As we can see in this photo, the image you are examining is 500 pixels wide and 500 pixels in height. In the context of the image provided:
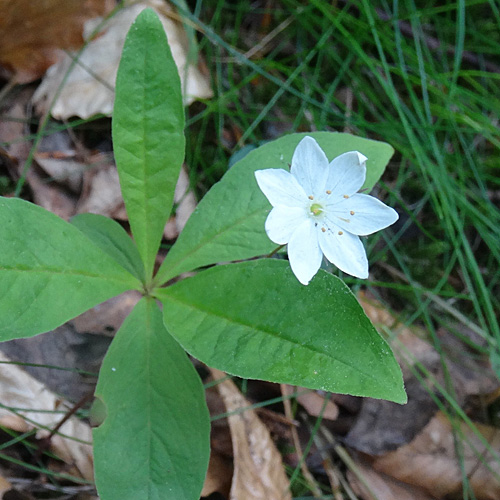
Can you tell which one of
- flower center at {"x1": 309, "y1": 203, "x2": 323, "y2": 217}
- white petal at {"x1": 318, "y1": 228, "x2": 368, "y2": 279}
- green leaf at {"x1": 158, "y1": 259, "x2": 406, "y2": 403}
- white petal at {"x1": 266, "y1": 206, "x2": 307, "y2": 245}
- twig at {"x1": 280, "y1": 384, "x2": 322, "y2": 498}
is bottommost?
twig at {"x1": 280, "y1": 384, "x2": 322, "y2": 498}

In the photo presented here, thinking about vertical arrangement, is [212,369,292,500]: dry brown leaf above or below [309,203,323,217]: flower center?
below

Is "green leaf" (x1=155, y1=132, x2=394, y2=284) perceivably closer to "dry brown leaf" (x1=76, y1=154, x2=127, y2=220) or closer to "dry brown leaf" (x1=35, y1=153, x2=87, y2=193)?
"dry brown leaf" (x1=76, y1=154, x2=127, y2=220)

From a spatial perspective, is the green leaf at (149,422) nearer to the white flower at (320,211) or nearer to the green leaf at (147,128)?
the green leaf at (147,128)

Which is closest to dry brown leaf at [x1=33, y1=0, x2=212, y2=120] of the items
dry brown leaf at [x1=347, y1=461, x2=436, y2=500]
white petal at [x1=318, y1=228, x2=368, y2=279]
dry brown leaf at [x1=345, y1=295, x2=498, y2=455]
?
white petal at [x1=318, y1=228, x2=368, y2=279]

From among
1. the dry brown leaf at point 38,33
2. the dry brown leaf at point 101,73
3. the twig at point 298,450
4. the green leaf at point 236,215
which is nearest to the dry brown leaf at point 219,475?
the twig at point 298,450

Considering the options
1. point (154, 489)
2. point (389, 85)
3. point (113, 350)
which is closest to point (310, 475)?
point (154, 489)

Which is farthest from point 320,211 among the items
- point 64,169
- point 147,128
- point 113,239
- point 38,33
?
point 38,33
